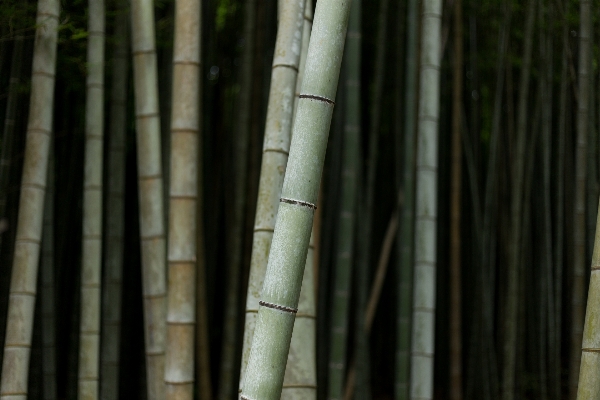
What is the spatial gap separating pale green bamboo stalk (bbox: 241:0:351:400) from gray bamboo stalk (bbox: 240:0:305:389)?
455 mm

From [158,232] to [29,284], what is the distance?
42 cm

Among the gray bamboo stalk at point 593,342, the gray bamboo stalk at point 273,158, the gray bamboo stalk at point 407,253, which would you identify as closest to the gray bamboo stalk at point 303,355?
the gray bamboo stalk at point 273,158

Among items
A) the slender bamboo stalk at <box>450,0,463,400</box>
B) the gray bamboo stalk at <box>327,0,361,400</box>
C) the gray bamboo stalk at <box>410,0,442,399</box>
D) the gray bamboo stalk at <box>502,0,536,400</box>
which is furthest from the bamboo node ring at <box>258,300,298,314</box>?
the slender bamboo stalk at <box>450,0,463,400</box>

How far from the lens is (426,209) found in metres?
2.31

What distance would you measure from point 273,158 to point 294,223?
52 cm

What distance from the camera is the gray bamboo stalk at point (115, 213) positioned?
279cm

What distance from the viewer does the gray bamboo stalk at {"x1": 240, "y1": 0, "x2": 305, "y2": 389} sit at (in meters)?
1.59

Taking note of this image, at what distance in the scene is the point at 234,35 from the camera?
4809 mm

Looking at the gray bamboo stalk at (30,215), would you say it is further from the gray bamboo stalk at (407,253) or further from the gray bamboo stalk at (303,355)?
the gray bamboo stalk at (407,253)

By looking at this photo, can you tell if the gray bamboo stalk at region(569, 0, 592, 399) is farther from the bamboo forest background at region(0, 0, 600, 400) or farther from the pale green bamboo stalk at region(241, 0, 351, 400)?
the pale green bamboo stalk at region(241, 0, 351, 400)

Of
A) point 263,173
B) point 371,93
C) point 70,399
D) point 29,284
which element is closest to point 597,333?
point 263,173

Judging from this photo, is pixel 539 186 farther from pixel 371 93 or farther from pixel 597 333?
pixel 597 333

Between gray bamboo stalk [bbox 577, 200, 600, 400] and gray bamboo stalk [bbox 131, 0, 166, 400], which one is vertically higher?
gray bamboo stalk [bbox 131, 0, 166, 400]

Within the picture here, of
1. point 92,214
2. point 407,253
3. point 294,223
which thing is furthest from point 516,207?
point 294,223
